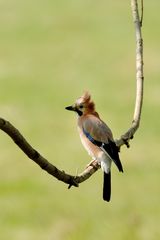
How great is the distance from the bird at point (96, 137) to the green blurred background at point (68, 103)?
687 centimetres

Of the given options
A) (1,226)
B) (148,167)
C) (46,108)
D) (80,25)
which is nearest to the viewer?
(1,226)

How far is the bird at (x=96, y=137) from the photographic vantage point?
5852 millimetres

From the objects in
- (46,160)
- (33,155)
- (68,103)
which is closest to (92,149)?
(46,160)

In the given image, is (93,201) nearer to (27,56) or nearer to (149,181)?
(149,181)

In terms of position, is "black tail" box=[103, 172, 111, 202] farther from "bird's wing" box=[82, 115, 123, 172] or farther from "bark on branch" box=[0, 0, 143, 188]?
"bark on branch" box=[0, 0, 143, 188]

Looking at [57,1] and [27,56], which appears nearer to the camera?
[27,56]

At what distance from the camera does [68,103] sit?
18.4 m

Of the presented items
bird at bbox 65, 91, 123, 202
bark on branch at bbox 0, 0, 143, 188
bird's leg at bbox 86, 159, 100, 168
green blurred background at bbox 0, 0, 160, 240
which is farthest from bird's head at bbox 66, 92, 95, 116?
green blurred background at bbox 0, 0, 160, 240

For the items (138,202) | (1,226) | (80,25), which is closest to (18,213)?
(1,226)

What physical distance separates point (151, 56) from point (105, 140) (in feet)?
50.5

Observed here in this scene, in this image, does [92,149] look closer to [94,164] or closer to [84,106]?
[84,106]

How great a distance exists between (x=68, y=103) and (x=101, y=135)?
12.4m

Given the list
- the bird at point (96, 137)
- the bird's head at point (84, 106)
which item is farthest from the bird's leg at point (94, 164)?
the bird's head at point (84, 106)

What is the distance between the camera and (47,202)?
1440 cm
